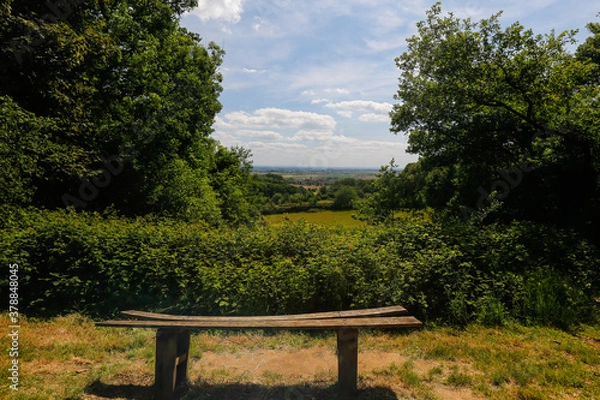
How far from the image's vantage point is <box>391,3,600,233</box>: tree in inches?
311

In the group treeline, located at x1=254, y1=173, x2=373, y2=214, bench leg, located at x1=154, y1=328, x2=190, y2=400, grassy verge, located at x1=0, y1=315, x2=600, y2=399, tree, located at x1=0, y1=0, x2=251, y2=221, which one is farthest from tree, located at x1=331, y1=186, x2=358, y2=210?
bench leg, located at x1=154, y1=328, x2=190, y2=400

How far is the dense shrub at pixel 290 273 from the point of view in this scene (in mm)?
4766

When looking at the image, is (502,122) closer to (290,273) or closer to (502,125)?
(502,125)

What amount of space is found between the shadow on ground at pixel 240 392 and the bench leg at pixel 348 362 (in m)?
0.11

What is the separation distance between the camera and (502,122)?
33.8 ft

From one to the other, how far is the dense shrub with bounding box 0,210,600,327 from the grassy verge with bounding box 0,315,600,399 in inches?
17.7

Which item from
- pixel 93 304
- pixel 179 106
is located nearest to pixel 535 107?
pixel 93 304

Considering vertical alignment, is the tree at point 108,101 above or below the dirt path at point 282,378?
above

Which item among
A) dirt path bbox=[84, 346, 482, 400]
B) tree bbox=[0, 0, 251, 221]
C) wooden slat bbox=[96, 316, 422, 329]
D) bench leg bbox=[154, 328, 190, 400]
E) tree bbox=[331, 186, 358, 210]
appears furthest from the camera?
tree bbox=[331, 186, 358, 210]

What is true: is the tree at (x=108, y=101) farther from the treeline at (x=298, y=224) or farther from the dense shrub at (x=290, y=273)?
the dense shrub at (x=290, y=273)

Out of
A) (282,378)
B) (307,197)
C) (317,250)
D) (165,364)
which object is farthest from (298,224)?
(307,197)

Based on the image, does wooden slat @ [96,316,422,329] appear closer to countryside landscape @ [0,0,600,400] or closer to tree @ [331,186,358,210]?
countryside landscape @ [0,0,600,400]

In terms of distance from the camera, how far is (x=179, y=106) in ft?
45.0

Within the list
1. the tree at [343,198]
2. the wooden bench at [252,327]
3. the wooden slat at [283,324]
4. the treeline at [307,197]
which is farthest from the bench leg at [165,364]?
the tree at [343,198]
